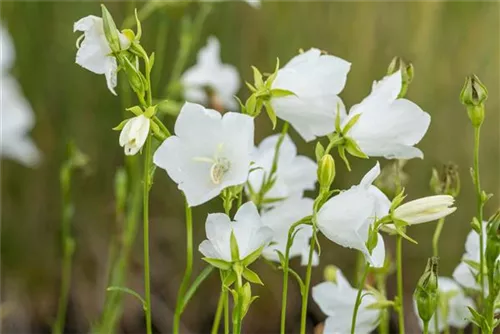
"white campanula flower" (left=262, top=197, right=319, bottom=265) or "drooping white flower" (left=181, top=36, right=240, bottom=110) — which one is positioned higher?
"drooping white flower" (left=181, top=36, right=240, bottom=110)

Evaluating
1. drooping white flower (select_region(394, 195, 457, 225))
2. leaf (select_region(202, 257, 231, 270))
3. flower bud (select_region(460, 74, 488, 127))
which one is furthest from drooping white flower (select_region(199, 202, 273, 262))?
flower bud (select_region(460, 74, 488, 127))

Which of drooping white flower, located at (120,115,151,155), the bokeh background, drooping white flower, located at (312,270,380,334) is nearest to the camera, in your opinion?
drooping white flower, located at (120,115,151,155)

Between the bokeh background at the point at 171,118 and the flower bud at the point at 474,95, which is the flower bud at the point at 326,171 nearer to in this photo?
the flower bud at the point at 474,95

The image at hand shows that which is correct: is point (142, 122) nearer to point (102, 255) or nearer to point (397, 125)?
point (397, 125)

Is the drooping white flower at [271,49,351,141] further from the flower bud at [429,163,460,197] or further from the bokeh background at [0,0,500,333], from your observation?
the bokeh background at [0,0,500,333]

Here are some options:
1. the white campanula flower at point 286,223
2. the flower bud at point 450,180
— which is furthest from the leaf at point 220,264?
the flower bud at point 450,180

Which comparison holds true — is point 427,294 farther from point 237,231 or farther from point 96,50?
point 96,50

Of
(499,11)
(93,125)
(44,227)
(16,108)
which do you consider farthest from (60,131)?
(499,11)
